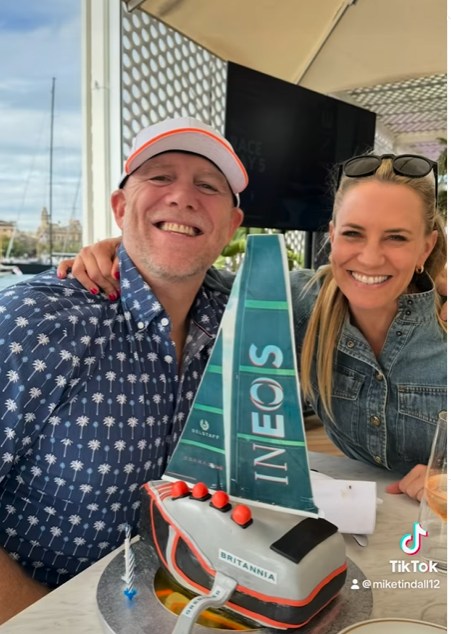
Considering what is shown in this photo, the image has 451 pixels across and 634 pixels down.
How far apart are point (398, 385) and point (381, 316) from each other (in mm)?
148

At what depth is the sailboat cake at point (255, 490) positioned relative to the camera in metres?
0.56

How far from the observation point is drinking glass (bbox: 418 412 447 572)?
2.20 feet

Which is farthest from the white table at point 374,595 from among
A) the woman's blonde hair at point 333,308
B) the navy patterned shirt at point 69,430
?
the woman's blonde hair at point 333,308

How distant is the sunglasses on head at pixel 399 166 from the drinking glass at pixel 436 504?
1.95ft

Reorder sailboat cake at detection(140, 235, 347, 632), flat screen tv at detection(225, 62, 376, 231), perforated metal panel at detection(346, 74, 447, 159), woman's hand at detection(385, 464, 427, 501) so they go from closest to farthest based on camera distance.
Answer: sailboat cake at detection(140, 235, 347, 632) < woman's hand at detection(385, 464, 427, 501) < flat screen tv at detection(225, 62, 376, 231) < perforated metal panel at detection(346, 74, 447, 159)

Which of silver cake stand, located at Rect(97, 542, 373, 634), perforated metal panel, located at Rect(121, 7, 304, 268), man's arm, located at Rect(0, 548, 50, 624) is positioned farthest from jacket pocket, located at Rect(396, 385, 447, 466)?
perforated metal panel, located at Rect(121, 7, 304, 268)

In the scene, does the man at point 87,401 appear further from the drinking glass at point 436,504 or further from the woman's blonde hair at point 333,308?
the drinking glass at point 436,504

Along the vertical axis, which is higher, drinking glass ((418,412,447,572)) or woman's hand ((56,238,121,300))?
woman's hand ((56,238,121,300))

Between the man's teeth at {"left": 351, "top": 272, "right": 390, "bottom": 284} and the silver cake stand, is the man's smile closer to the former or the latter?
the man's teeth at {"left": 351, "top": 272, "right": 390, "bottom": 284}

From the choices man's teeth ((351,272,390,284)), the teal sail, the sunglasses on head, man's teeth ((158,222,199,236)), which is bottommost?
the teal sail

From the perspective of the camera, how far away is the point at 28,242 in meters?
2.80

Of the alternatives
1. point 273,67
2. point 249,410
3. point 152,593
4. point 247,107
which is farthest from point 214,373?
point 273,67

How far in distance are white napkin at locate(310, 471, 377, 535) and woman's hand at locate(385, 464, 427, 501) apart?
12cm

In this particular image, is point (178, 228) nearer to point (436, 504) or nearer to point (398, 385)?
point (398, 385)
